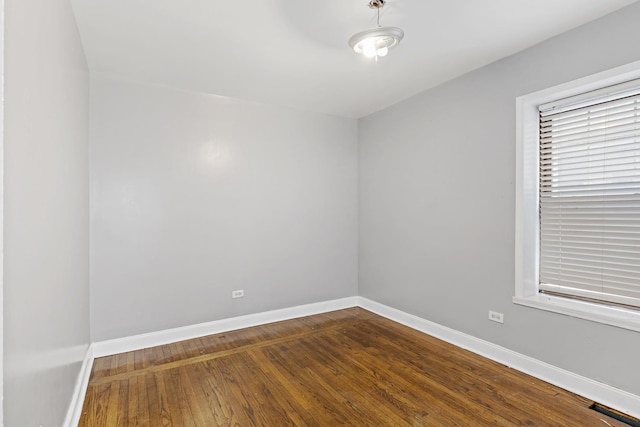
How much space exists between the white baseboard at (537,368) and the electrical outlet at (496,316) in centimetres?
22

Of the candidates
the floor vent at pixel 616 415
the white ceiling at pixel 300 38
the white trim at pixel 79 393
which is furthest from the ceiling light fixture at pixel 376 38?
the white trim at pixel 79 393

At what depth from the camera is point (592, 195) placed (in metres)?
2.40

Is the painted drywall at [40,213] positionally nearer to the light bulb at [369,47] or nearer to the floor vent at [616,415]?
the light bulb at [369,47]

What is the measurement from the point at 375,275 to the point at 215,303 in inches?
79.9

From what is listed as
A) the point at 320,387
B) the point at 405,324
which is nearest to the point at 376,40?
the point at 320,387

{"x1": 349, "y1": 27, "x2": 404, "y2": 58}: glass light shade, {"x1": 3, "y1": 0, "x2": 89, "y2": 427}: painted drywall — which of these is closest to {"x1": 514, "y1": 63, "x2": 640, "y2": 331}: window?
{"x1": 349, "y1": 27, "x2": 404, "y2": 58}: glass light shade

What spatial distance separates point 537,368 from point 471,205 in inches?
56.7

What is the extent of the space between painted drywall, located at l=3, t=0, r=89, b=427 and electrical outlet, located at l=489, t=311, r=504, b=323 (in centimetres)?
313

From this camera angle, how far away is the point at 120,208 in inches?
124

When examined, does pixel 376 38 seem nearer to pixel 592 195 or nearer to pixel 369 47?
pixel 369 47

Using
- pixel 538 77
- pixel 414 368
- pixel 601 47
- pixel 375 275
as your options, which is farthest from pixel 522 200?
pixel 375 275

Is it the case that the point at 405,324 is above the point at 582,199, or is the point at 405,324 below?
below

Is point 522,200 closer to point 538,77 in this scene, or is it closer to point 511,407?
point 538,77

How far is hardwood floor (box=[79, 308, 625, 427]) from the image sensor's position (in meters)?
2.14
